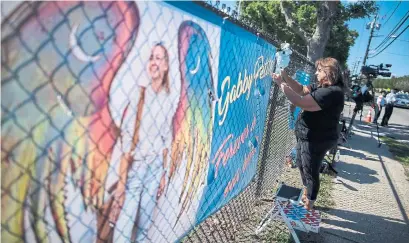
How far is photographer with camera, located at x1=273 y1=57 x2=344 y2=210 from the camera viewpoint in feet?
10.1

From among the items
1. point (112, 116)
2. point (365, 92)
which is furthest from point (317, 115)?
point (365, 92)

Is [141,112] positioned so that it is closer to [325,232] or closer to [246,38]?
[246,38]

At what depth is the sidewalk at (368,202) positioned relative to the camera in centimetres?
383

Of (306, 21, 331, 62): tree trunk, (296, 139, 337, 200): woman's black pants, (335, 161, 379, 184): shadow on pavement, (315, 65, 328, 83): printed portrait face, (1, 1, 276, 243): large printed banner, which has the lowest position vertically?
(335, 161, 379, 184): shadow on pavement

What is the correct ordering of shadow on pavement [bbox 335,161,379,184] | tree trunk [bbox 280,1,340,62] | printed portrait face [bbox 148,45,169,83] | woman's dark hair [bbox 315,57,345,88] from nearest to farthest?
printed portrait face [bbox 148,45,169,83]
woman's dark hair [bbox 315,57,345,88]
shadow on pavement [bbox 335,161,379,184]
tree trunk [bbox 280,1,340,62]

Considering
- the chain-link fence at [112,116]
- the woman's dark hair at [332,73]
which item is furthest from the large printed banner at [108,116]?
the woman's dark hair at [332,73]

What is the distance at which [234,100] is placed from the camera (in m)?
2.46

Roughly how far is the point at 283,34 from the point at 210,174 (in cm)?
2252

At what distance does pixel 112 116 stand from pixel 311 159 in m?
2.68

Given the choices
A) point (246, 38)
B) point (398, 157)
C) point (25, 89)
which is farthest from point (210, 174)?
point (398, 157)

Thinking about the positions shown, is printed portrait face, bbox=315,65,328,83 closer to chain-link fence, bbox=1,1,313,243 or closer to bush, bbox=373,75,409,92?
chain-link fence, bbox=1,1,313,243

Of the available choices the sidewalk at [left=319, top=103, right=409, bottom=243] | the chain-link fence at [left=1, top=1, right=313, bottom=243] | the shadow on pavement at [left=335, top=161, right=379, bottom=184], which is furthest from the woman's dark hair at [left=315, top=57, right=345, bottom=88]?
the shadow on pavement at [left=335, top=161, right=379, bottom=184]

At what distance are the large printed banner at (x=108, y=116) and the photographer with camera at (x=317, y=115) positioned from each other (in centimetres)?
121

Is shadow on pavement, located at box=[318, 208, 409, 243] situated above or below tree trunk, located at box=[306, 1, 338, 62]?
below
